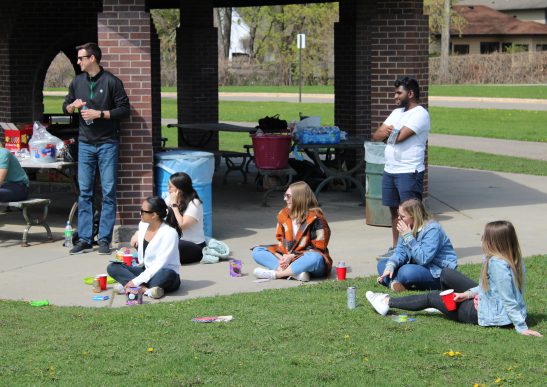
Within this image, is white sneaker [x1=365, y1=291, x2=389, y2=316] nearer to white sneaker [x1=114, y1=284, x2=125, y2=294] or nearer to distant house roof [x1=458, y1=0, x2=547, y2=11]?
white sneaker [x1=114, y1=284, x2=125, y2=294]

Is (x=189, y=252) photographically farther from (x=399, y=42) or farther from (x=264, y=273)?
(x=399, y=42)

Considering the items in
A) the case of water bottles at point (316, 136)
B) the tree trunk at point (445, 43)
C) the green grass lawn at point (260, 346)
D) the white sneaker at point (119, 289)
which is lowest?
the green grass lawn at point (260, 346)

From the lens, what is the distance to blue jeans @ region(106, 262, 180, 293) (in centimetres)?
844

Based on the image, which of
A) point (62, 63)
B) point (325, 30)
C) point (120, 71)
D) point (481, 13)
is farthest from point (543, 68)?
point (120, 71)

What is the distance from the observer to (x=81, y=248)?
1040 centimetres

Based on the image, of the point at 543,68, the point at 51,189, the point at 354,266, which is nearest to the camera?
the point at 354,266

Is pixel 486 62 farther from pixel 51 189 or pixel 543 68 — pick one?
pixel 51 189

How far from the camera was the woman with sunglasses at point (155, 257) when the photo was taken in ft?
27.7

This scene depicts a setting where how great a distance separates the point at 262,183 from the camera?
15414 mm

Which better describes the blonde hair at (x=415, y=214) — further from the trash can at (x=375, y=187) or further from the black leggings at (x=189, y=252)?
the trash can at (x=375, y=187)

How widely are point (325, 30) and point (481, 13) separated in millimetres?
19945

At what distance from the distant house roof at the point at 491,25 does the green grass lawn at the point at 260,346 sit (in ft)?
212

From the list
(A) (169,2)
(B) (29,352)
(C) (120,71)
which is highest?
(A) (169,2)

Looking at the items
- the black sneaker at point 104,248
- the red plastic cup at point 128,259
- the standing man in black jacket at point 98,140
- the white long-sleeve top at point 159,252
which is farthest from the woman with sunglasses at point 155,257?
the standing man in black jacket at point 98,140
